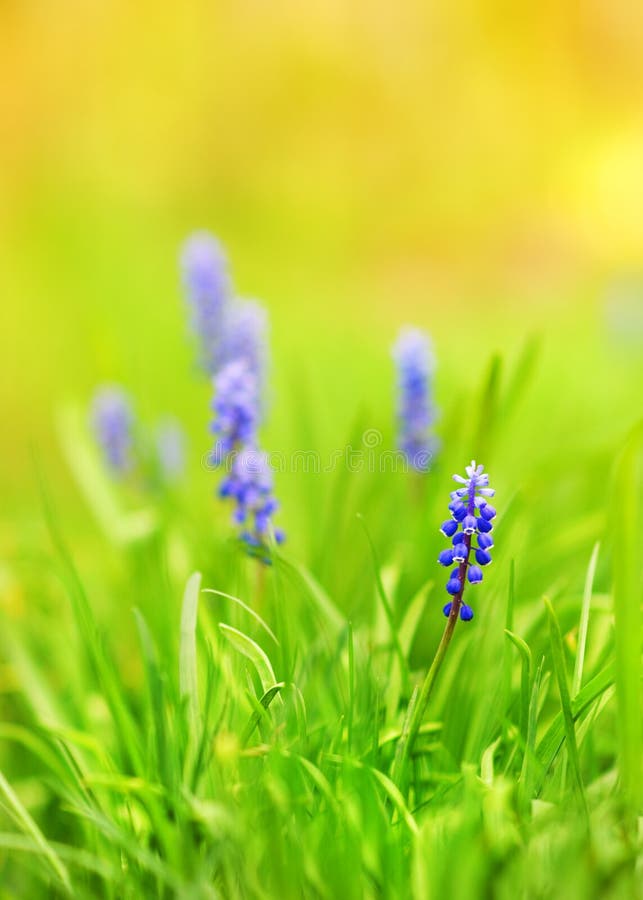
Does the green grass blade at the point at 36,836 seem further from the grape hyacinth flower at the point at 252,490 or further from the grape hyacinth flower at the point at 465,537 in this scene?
the grape hyacinth flower at the point at 465,537

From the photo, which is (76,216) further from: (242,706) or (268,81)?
(242,706)

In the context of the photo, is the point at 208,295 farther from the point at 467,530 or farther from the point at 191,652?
the point at 467,530

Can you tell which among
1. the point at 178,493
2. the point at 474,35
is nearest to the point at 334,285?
the point at 474,35

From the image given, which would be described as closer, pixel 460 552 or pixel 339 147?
pixel 460 552

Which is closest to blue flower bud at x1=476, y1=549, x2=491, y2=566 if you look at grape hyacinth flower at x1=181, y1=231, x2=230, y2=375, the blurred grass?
the blurred grass

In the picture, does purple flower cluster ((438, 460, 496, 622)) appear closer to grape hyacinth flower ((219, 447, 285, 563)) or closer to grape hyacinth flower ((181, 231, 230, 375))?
grape hyacinth flower ((219, 447, 285, 563))

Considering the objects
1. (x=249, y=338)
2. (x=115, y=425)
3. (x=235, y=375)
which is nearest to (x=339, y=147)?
(x=115, y=425)

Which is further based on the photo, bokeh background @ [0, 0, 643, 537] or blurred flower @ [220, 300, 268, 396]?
bokeh background @ [0, 0, 643, 537]
